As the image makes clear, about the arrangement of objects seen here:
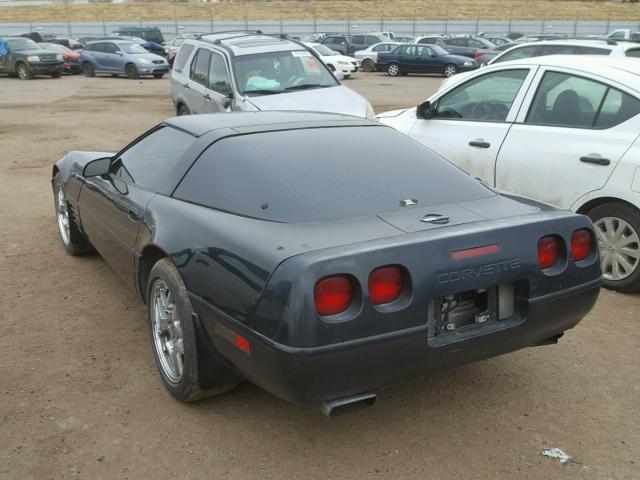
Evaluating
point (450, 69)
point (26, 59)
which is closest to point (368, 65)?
point (450, 69)

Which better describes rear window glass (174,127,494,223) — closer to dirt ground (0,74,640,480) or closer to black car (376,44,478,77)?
dirt ground (0,74,640,480)

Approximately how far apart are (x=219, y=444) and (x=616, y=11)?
6552 centimetres

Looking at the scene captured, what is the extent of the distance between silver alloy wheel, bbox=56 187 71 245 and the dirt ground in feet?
2.96

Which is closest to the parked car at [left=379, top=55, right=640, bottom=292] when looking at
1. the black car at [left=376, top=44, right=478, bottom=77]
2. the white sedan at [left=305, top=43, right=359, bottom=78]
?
the white sedan at [left=305, top=43, right=359, bottom=78]

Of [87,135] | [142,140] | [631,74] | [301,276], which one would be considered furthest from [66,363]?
[87,135]

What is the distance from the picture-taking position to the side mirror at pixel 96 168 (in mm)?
4637

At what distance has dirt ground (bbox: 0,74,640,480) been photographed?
309 centimetres

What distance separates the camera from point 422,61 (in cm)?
2795

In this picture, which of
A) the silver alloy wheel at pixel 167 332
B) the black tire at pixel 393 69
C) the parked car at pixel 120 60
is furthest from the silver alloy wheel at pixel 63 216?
the black tire at pixel 393 69

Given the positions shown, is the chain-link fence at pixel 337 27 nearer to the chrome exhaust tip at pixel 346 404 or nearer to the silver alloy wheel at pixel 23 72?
the silver alloy wheel at pixel 23 72

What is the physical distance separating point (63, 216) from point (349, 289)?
4.07 m

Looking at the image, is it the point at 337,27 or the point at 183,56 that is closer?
the point at 183,56

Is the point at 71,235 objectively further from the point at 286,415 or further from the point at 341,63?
the point at 341,63

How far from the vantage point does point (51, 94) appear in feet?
70.2
